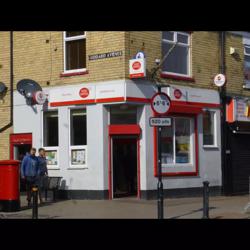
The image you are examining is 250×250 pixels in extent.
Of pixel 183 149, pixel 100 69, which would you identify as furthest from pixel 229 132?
pixel 100 69

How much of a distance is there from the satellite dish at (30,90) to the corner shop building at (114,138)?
11.6 inches

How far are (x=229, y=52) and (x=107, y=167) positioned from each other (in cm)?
757

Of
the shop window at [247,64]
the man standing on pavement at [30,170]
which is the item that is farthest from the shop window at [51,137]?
the shop window at [247,64]

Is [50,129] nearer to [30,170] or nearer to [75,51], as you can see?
[75,51]

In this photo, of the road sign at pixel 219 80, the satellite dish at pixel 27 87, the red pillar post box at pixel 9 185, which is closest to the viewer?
the red pillar post box at pixel 9 185

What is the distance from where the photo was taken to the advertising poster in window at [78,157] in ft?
67.1

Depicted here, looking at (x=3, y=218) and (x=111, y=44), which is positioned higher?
(x=111, y=44)

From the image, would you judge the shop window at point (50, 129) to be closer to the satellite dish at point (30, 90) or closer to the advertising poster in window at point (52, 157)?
the advertising poster in window at point (52, 157)

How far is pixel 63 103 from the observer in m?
20.8

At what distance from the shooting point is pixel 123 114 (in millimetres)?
20391

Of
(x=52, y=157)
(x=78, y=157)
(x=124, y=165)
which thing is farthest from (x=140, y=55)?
(x=52, y=157)

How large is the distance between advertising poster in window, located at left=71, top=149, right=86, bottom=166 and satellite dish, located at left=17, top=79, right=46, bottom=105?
2206mm
